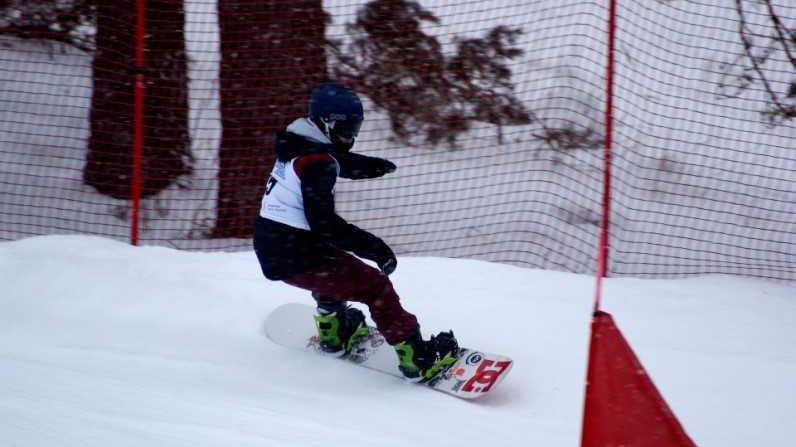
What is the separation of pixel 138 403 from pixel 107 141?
14.4 feet

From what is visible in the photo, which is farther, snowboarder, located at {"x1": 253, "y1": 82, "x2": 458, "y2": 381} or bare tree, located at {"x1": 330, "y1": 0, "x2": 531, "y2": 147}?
bare tree, located at {"x1": 330, "y1": 0, "x2": 531, "y2": 147}

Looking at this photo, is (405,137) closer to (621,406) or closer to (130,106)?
(130,106)

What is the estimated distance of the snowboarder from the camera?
3.74 meters

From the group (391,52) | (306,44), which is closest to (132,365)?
(306,44)

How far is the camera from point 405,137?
26.9 feet

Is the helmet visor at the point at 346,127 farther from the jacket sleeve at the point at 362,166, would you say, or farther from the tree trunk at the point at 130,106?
the tree trunk at the point at 130,106

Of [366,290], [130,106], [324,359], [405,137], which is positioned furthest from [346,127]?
[405,137]

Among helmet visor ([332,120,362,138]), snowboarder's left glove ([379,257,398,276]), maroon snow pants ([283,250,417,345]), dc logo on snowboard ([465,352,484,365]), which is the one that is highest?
helmet visor ([332,120,362,138])

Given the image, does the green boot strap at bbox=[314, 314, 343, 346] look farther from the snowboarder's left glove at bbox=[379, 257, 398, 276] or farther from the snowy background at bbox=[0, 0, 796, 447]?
the snowboarder's left glove at bbox=[379, 257, 398, 276]

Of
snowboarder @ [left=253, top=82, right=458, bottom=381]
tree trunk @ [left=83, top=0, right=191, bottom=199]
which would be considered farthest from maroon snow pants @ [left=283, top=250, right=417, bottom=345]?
tree trunk @ [left=83, top=0, right=191, bottom=199]

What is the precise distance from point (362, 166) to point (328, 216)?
51 centimetres

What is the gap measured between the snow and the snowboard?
3.3 inches

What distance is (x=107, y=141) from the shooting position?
7199 mm

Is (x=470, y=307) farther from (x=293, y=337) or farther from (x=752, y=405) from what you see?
(x=752, y=405)
